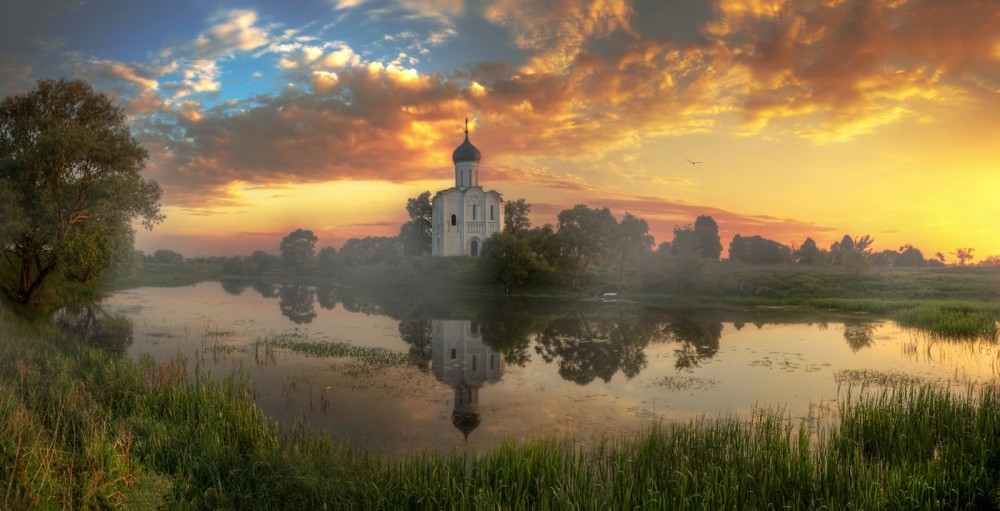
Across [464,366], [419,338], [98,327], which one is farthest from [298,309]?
[464,366]

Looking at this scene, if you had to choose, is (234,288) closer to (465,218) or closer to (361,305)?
(465,218)

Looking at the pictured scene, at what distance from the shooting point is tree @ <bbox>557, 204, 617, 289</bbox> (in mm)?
55031

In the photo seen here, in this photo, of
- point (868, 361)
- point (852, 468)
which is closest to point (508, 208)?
point (868, 361)

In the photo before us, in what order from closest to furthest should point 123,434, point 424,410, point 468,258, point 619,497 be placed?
1. point 619,497
2. point 123,434
3. point 424,410
4. point 468,258

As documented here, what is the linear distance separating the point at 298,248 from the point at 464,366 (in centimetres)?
11294

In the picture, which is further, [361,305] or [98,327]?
[361,305]

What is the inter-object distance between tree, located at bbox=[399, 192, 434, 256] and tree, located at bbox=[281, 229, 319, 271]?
48458 mm

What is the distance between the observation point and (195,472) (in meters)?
8.93

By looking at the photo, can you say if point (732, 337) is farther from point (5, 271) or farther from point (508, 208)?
point (508, 208)

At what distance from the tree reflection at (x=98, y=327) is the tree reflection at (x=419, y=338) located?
10.7 m

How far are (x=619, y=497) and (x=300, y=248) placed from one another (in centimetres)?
12599

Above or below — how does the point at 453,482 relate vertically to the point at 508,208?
below

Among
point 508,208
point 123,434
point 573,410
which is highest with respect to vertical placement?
point 508,208

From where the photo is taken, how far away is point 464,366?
2044cm
